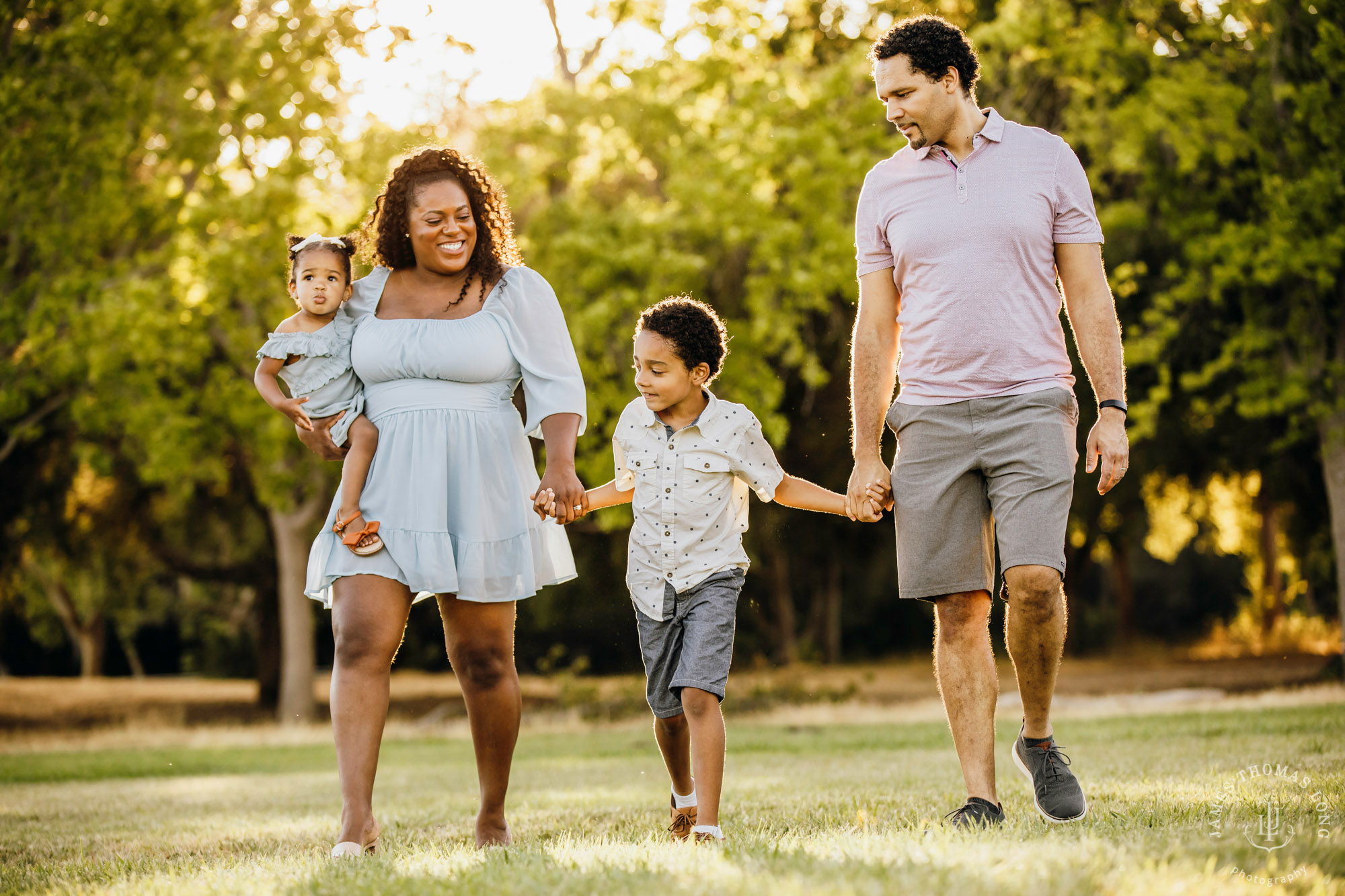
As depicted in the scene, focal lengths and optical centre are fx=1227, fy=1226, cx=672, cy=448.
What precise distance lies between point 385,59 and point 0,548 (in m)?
10.2

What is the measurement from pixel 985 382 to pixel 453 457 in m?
1.89

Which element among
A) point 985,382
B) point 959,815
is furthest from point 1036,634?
point 985,382

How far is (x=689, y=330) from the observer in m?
4.68

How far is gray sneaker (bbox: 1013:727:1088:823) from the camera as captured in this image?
3994 millimetres

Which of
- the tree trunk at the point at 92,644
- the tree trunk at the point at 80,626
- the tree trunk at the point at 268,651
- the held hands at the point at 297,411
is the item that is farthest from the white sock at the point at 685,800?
the tree trunk at the point at 92,644

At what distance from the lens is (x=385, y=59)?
1831 cm

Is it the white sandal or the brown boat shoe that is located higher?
the white sandal

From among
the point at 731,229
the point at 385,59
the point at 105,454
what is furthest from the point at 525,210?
the point at 105,454

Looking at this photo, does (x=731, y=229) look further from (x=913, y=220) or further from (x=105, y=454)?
(x=913, y=220)

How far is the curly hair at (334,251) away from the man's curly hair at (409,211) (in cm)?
10

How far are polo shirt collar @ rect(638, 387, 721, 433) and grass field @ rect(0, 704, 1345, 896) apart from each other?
149 cm

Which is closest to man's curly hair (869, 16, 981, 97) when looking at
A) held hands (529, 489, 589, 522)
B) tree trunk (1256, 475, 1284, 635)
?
held hands (529, 489, 589, 522)

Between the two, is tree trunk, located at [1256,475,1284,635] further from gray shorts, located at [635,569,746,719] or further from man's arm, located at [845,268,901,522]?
gray shorts, located at [635,569,746,719]

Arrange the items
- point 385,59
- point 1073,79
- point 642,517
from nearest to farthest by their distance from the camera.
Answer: point 642,517 → point 1073,79 → point 385,59
